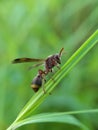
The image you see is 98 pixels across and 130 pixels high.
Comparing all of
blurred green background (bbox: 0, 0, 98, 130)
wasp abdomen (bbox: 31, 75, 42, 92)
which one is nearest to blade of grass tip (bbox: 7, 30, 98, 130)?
wasp abdomen (bbox: 31, 75, 42, 92)

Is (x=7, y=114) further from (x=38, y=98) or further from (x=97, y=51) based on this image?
(x=38, y=98)

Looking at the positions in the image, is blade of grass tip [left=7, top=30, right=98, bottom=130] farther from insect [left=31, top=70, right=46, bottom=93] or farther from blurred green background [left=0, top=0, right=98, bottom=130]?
blurred green background [left=0, top=0, right=98, bottom=130]

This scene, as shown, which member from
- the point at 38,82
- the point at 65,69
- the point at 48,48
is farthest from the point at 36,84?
the point at 48,48

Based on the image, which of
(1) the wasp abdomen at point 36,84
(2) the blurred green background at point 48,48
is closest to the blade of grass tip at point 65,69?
(1) the wasp abdomen at point 36,84

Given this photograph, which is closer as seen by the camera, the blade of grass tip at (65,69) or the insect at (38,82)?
the blade of grass tip at (65,69)

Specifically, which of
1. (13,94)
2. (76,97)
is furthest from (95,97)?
(13,94)

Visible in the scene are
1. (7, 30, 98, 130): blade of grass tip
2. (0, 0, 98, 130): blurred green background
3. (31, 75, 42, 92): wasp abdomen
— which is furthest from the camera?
(0, 0, 98, 130): blurred green background

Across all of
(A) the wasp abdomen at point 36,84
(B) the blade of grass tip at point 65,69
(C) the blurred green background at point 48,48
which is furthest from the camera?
(C) the blurred green background at point 48,48

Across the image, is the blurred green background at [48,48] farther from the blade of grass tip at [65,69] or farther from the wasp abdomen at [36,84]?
the blade of grass tip at [65,69]
